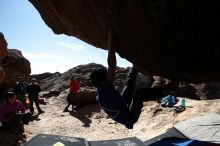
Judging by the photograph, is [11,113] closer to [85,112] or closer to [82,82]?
[85,112]

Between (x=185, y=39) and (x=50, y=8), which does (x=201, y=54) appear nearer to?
(x=185, y=39)

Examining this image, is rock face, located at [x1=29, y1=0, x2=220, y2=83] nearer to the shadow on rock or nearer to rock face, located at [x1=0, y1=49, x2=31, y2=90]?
the shadow on rock

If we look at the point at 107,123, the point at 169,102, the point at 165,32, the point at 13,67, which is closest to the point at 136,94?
the point at 165,32

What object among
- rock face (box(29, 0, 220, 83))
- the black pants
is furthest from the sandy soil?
rock face (box(29, 0, 220, 83))

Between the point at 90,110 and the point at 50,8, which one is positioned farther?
the point at 90,110

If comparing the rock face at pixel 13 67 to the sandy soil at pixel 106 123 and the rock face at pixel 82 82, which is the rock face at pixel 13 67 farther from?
the sandy soil at pixel 106 123

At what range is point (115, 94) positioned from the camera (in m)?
4.93

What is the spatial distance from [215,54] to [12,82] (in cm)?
2163

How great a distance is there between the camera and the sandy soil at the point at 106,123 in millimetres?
12477

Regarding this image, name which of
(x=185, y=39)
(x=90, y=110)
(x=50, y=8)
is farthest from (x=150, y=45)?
(x=90, y=110)

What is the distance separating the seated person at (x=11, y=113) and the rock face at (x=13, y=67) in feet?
45.4

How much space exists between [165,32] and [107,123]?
10478 millimetres

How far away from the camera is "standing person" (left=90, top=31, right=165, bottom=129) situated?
187 inches

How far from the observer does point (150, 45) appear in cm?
447
